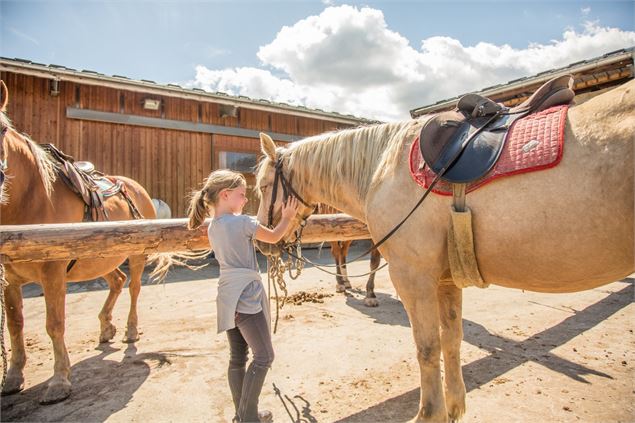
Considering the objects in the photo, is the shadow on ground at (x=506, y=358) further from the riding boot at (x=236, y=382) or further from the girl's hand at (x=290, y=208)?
the girl's hand at (x=290, y=208)

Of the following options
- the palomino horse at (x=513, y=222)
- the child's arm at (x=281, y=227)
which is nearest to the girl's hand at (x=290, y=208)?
the child's arm at (x=281, y=227)

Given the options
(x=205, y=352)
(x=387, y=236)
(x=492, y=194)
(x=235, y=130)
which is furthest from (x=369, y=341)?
(x=235, y=130)

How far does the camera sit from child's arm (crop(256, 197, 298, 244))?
7.19 ft

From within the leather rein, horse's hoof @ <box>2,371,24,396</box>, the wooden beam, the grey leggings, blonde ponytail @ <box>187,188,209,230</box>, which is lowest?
horse's hoof @ <box>2,371,24,396</box>

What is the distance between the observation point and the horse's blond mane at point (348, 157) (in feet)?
7.20

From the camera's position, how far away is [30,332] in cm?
427

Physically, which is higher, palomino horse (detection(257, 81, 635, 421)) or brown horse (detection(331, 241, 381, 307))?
palomino horse (detection(257, 81, 635, 421))

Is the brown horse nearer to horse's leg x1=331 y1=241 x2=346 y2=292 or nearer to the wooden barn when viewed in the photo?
horse's leg x1=331 y1=241 x2=346 y2=292

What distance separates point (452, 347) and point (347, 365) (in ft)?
4.31

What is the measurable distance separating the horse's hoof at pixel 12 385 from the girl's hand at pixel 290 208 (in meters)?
2.75

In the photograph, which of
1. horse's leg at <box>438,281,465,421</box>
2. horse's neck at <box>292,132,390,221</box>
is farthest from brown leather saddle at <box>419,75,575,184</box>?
horse's leg at <box>438,281,465,421</box>

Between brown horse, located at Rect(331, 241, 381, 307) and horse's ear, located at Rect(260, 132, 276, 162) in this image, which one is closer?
horse's ear, located at Rect(260, 132, 276, 162)

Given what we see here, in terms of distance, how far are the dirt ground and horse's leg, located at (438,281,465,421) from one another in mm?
264

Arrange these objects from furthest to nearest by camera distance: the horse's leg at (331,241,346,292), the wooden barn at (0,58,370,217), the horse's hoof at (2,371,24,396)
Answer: the wooden barn at (0,58,370,217) < the horse's leg at (331,241,346,292) < the horse's hoof at (2,371,24,396)
